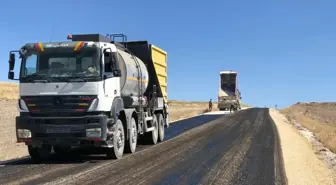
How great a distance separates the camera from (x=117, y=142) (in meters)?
11.7

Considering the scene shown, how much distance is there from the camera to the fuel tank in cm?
1256

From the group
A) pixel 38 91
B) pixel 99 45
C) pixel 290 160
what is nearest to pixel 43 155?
pixel 38 91

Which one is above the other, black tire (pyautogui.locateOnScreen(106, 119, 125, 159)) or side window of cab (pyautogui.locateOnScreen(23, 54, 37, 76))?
side window of cab (pyautogui.locateOnScreen(23, 54, 37, 76))

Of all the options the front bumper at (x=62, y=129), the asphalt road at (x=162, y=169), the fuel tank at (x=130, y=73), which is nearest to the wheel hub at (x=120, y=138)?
the asphalt road at (x=162, y=169)

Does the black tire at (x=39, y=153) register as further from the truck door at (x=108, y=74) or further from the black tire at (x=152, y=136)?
the black tire at (x=152, y=136)

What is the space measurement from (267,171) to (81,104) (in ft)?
16.4

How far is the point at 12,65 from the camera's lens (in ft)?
36.2

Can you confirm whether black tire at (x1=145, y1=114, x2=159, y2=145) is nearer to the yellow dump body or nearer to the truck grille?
the yellow dump body

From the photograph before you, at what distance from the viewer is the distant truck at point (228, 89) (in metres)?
50.3

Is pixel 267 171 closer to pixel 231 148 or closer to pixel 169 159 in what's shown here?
pixel 169 159

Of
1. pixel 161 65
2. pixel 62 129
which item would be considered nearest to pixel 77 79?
pixel 62 129

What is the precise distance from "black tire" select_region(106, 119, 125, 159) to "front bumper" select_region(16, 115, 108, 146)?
0.62m

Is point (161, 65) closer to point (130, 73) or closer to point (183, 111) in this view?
point (130, 73)

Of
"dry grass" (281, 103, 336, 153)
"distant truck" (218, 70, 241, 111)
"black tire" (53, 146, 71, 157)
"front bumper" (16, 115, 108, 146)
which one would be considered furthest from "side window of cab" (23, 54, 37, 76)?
"distant truck" (218, 70, 241, 111)
